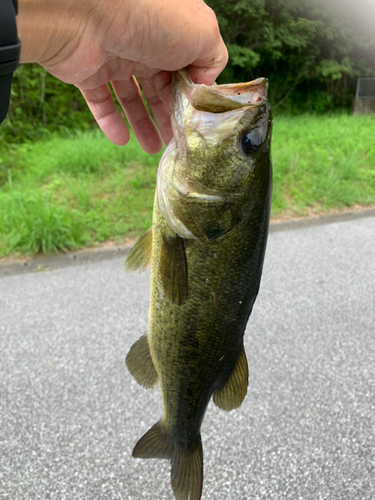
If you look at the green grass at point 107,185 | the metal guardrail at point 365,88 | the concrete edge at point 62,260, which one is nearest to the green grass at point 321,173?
the green grass at point 107,185

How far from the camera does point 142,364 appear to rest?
1.35 meters

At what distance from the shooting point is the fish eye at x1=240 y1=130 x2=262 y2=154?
1.08 m

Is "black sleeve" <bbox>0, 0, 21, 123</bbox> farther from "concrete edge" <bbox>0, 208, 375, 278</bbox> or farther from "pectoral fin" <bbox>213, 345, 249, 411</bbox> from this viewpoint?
"concrete edge" <bbox>0, 208, 375, 278</bbox>

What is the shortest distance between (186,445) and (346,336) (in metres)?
2.27

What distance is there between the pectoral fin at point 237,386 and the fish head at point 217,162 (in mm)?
450

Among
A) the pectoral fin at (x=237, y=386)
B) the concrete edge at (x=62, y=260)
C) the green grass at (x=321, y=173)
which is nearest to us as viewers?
the pectoral fin at (x=237, y=386)

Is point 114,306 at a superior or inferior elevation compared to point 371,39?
inferior

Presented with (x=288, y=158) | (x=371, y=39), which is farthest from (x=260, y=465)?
(x=371, y=39)

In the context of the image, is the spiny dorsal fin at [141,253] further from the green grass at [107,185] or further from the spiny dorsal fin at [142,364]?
the green grass at [107,185]

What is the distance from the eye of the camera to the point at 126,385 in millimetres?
2736

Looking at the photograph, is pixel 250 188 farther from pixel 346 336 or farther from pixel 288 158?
pixel 288 158

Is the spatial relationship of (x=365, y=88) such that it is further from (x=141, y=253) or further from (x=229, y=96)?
(x=141, y=253)

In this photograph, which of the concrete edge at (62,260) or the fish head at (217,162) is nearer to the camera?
the fish head at (217,162)

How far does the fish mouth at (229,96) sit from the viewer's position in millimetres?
1039
